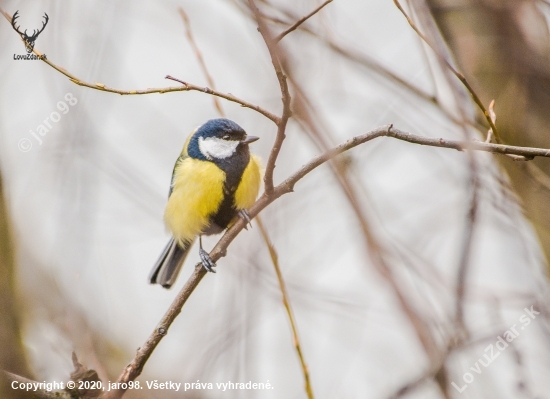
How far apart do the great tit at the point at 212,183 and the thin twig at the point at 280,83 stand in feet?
3.21

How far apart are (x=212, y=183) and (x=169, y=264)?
2.74 feet

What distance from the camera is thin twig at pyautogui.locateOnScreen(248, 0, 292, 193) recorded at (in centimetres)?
148

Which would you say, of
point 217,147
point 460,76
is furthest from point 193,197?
point 460,76

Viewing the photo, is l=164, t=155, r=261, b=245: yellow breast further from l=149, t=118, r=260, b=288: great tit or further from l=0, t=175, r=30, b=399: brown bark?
l=0, t=175, r=30, b=399: brown bark

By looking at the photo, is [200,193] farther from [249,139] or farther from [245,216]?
[245,216]

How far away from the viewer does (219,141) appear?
343cm

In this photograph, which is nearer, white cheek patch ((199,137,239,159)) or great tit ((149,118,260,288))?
great tit ((149,118,260,288))

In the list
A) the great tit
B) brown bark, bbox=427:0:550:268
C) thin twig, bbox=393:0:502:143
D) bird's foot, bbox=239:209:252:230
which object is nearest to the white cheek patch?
the great tit

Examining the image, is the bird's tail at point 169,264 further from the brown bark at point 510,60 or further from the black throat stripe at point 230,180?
the brown bark at point 510,60

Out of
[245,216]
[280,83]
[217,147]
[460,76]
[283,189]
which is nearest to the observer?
[280,83]

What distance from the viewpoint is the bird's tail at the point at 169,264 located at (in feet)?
12.2

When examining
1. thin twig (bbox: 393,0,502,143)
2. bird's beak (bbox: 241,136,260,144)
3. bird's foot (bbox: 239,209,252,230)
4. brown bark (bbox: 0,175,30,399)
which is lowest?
brown bark (bbox: 0,175,30,399)

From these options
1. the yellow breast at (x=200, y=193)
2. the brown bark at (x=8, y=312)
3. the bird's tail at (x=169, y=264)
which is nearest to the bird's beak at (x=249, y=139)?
the yellow breast at (x=200, y=193)

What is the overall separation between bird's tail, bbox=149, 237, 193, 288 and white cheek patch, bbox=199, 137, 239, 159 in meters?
0.71
